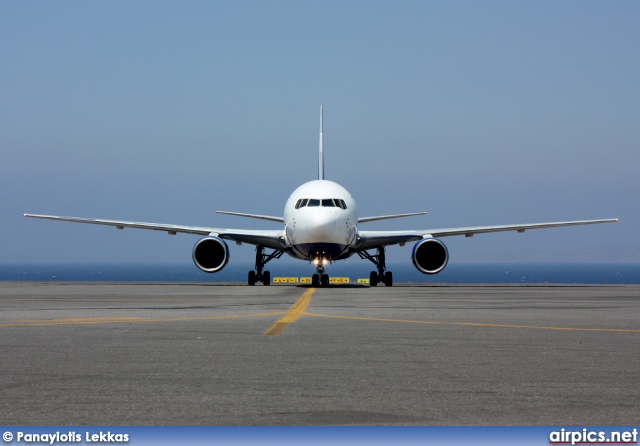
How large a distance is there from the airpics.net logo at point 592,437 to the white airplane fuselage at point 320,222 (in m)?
27.1

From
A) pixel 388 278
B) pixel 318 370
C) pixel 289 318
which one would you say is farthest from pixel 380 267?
pixel 318 370

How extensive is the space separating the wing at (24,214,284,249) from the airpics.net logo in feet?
98.8

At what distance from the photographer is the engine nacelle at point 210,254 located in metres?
35.1

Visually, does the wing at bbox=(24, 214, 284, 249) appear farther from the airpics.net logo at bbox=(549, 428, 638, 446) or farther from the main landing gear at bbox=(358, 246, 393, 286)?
the airpics.net logo at bbox=(549, 428, 638, 446)

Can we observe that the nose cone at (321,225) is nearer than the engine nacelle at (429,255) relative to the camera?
Yes

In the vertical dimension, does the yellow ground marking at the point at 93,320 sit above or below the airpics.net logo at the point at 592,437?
above

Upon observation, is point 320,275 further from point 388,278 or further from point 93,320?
point 93,320

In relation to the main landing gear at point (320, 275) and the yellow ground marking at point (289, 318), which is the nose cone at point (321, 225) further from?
the yellow ground marking at point (289, 318)

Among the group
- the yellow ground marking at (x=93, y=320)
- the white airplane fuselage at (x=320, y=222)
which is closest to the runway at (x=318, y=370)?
the yellow ground marking at (x=93, y=320)

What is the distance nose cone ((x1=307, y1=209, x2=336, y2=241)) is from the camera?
108ft

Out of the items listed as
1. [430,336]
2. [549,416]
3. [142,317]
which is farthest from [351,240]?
[549,416]

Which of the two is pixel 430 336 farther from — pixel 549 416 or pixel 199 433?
pixel 199 433

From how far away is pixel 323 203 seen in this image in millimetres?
34062

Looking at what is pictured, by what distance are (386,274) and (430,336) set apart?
1020 inches
